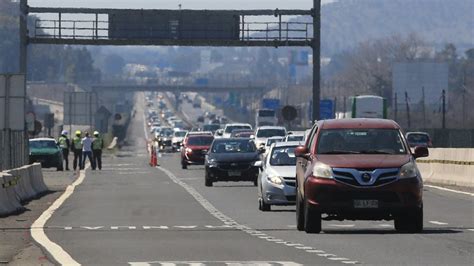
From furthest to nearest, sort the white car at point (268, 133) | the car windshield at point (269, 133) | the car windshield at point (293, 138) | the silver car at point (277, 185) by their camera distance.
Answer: the car windshield at point (269, 133)
the white car at point (268, 133)
the car windshield at point (293, 138)
the silver car at point (277, 185)

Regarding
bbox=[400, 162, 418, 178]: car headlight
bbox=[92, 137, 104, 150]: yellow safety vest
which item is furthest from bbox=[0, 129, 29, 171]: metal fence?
bbox=[400, 162, 418, 178]: car headlight

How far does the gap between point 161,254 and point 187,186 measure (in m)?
28.6

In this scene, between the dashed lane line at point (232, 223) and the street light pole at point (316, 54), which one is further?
the street light pole at point (316, 54)

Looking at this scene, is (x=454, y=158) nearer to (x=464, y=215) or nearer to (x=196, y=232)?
(x=464, y=215)

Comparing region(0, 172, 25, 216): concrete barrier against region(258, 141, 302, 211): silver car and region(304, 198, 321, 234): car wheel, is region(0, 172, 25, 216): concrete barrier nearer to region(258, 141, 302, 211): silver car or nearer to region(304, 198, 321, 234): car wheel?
region(258, 141, 302, 211): silver car

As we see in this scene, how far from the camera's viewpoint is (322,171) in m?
24.9

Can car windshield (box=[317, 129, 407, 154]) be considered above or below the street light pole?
below

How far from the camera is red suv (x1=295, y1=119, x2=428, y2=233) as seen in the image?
24719 millimetres

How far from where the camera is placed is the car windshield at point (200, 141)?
229 feet

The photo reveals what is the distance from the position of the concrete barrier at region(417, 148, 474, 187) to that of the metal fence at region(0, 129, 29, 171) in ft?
40.3

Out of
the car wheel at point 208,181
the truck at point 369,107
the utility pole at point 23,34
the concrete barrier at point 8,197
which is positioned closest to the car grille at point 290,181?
the concrete barrier at point 8,197

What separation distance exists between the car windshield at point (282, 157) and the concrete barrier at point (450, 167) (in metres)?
11.3

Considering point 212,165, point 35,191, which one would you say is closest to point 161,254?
point 35,191

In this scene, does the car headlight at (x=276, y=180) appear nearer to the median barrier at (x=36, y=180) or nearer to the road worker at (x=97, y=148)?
the median barrier at (x=36, y=180)
